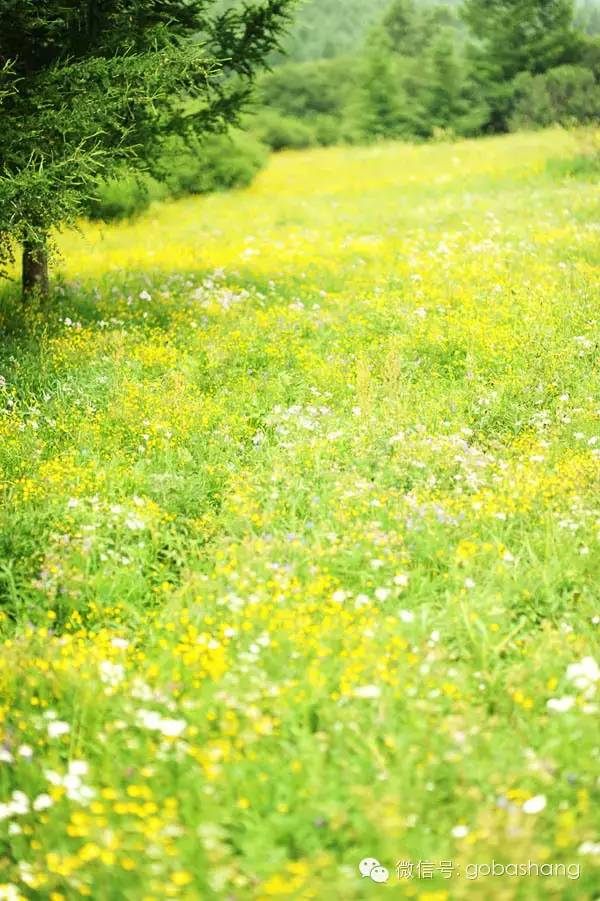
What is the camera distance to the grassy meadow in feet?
9.21

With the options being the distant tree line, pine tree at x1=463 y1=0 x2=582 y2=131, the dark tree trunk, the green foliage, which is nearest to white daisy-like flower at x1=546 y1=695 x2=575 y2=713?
the dark tree trunk

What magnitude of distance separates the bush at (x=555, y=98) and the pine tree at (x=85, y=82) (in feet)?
71.0

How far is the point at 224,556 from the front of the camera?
458cm

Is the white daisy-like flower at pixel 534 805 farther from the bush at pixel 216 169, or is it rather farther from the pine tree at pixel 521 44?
the pine tree at pixel 521 44

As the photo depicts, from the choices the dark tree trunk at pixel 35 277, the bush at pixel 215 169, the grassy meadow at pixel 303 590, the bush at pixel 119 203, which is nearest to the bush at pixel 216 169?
the bush at pixel 215 169

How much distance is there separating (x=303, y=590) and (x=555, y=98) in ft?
109

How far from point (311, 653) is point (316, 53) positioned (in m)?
99.8

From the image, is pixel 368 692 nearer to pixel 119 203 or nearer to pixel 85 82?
pixel 85 82

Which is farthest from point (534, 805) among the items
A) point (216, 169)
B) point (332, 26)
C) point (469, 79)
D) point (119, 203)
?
point (332, 26)

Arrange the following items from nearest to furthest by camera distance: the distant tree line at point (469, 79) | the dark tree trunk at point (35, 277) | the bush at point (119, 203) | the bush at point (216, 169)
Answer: the dark tree trunk at point (35, 277) → the bush at point (119, 203) → the bush at point (216, 169) → the distant tree line at point (469, 79)

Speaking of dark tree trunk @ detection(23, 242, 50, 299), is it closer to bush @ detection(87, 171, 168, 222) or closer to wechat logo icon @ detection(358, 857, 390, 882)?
bush @ detection(87, 171, 168, 222)

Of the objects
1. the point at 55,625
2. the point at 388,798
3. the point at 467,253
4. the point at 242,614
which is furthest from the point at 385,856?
Result: the point at 467,253

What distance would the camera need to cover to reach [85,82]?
303 inches

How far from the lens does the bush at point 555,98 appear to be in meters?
28.7
